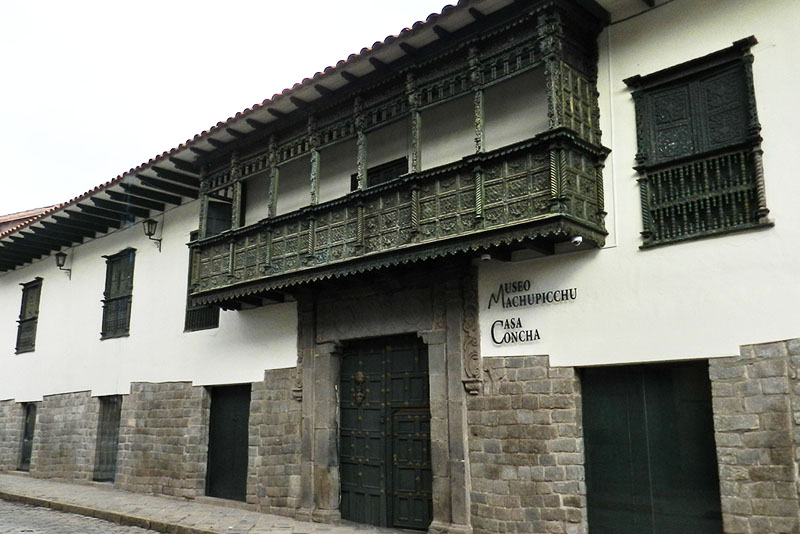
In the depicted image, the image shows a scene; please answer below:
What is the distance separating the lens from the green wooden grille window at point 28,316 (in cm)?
1781

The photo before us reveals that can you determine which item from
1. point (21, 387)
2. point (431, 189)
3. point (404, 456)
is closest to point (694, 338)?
point (431, 189)

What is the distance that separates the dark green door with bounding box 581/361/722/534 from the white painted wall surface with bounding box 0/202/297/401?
5057 millimetres

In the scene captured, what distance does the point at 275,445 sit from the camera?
35.4 ft

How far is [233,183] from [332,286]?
2697 mm

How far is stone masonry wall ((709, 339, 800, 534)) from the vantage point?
241 inches

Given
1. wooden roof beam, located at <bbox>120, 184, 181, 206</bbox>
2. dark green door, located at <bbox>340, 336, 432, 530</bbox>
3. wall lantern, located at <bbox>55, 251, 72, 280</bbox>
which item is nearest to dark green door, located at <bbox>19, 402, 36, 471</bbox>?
wall lantern, located at <bbox>55, 251, 72, 280</bbox>

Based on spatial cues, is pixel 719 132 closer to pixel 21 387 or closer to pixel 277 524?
pixel 277 524

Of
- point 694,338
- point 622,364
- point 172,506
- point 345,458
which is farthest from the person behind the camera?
point 172,506

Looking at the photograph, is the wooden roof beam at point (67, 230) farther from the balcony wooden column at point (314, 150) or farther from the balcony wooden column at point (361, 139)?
the balcony wooden column at point (361, 139)

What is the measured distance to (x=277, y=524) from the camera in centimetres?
969

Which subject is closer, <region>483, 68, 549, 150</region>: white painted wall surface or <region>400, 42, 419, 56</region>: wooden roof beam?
<region>483, 68, 549, 150</region>: white painted wall surface

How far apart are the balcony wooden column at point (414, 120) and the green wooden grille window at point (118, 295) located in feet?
27.2

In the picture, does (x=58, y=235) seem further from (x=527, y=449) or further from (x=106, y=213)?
(x=527, y=449)

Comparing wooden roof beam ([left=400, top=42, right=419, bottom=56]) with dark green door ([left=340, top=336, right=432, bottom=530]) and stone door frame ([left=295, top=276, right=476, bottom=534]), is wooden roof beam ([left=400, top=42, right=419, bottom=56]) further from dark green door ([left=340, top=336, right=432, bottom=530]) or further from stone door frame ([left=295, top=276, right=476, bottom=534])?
dark green door ([left=340, top=336, right=432, bottom=530])
